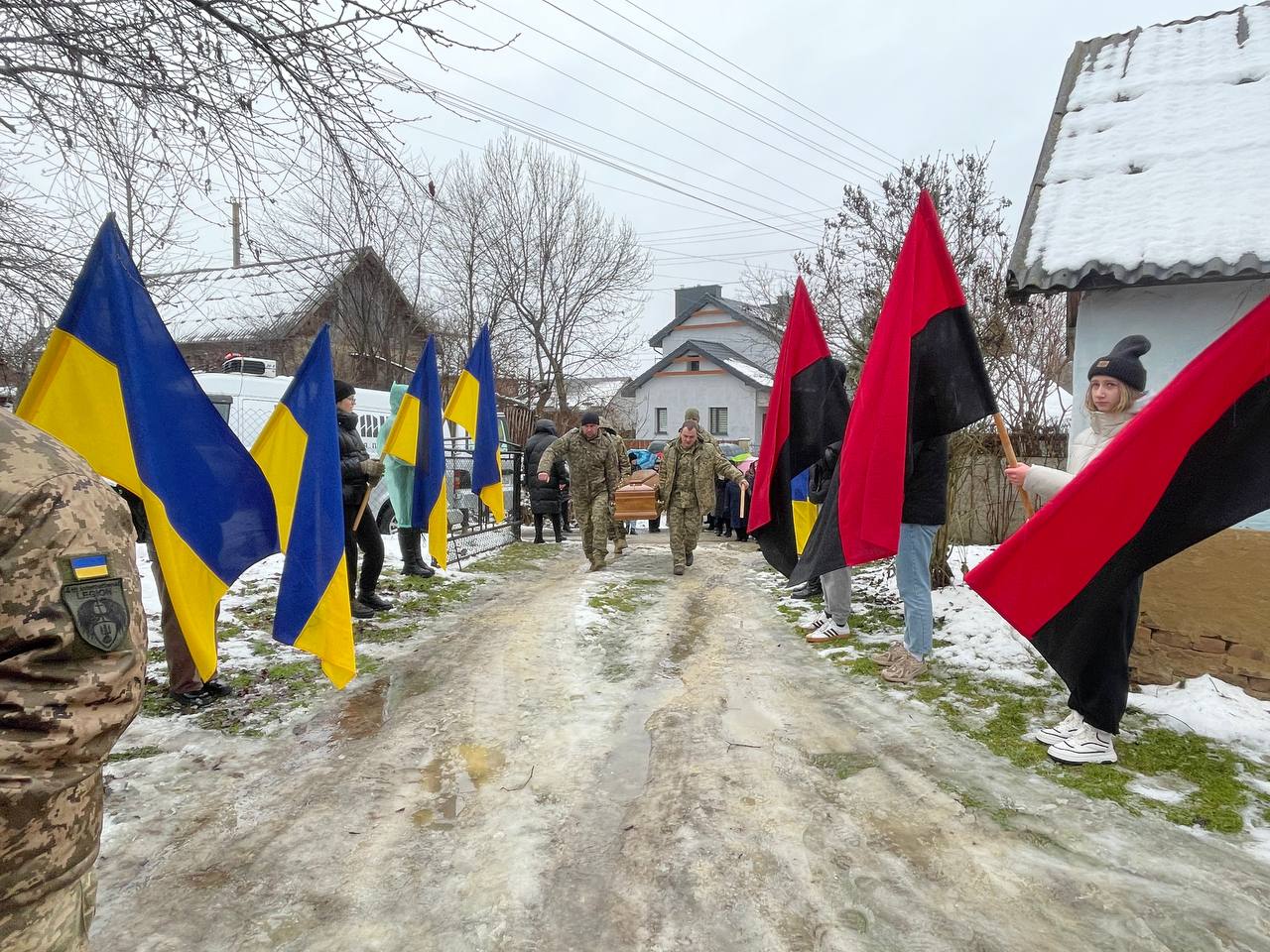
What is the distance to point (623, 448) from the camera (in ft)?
34.3

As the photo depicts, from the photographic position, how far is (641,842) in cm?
292

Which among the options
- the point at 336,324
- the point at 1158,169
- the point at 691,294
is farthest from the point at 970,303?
the point at 691,294

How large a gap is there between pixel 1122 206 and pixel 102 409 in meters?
6.38

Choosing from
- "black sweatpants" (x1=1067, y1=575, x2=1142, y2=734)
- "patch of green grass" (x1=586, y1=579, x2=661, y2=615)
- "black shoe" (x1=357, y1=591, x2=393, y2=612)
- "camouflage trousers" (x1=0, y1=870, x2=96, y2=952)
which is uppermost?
"camouflage trousers" (x1=0, y1=870, x2=96, y2=952)

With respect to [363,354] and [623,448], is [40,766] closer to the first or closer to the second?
[623,448]

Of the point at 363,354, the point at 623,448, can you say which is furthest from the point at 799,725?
the point at 363,354

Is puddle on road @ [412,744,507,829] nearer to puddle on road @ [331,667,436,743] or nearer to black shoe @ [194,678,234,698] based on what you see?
puddle on road @ [331,667,436,743]

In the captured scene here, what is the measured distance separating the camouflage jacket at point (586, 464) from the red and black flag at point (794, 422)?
145 inches

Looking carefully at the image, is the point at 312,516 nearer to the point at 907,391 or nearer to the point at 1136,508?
the point at 907,391

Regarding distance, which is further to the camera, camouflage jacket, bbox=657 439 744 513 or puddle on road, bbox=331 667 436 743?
camouflage jacket, bbox=657 439 744 513

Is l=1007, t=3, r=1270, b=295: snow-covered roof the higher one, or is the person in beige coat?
→ l=1007, t=3, r=1270, b=295: snow-covered roof

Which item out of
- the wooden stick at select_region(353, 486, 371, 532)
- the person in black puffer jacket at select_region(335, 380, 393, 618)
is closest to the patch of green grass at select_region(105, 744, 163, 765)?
the person in black puffer jacket at select_region(335, 380, 393, 618)

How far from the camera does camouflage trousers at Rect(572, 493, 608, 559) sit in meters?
9.20

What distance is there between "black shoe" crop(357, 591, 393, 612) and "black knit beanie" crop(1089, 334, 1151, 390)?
222 inches
